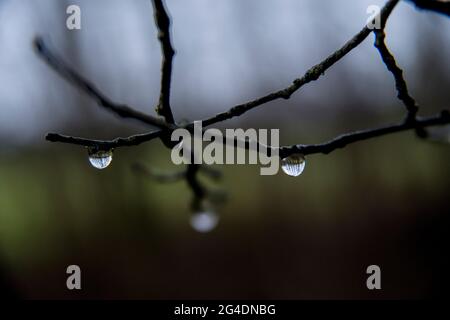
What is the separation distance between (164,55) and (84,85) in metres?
0.16

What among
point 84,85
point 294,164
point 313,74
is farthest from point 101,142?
point 294,164

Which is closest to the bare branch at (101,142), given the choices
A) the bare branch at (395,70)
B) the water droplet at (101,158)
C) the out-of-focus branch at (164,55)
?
the out-of-focus branch at (164,55)

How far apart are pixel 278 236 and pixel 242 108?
5969mm

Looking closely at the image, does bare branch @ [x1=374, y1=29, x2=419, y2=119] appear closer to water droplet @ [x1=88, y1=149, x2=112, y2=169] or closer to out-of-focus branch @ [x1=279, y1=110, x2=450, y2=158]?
out-of-focus branch @ [x1=279, y1=110, x2=450, y2=158]

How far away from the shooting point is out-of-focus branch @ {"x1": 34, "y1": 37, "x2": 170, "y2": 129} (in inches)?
17.2

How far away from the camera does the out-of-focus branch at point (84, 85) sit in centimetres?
44

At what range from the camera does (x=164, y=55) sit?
59 cm

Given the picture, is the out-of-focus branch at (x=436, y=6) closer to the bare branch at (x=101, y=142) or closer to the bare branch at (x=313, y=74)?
the bare branch at (x=313, y=74)

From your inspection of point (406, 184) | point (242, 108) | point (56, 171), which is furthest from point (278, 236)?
point (242, 108)

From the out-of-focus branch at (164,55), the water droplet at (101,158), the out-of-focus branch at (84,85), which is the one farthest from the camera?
the water droplet at (101,158)

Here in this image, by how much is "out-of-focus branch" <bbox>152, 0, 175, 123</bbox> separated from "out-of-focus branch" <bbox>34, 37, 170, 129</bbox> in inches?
2.5

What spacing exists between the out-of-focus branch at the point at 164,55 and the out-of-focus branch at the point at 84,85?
0.21 ft

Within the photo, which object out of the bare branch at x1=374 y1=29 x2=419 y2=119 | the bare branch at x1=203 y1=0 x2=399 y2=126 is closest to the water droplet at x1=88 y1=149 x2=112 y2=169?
the bare branch at x1=203 y1=0 x2=399 y2=126
